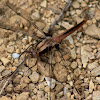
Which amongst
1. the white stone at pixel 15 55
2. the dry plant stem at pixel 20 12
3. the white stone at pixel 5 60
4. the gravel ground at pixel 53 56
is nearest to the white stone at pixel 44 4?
the gravel ground at pixel 53 56

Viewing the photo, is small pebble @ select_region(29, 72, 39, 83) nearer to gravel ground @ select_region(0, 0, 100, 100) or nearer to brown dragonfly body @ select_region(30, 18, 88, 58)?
gravel ground @ select_region(0, 0, 100, 100)

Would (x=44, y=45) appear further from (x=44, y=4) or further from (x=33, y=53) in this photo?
(x=44, y=4)

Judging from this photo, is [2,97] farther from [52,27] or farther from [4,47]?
[52,27]

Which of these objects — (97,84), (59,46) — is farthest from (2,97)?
(97,84)

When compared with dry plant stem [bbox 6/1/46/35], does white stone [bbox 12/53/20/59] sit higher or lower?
lower

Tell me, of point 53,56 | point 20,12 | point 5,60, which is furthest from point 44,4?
point 5,60

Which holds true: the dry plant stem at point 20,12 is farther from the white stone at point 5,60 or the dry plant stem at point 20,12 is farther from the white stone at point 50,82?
the white stone at point 50,82

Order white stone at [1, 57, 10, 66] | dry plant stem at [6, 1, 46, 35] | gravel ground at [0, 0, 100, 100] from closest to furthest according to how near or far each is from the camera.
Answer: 1. gravel ground at [0, 0, 100, 100]
2. white stone at [1, 57, 10, 66]
3. dry plant stem at [6, 1, 46, 35]

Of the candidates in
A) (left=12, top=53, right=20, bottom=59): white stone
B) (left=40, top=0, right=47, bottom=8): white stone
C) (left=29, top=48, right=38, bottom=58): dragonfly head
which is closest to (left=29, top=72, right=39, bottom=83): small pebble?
(left=29, top=48, right=38, bottom=58): dragonfly head

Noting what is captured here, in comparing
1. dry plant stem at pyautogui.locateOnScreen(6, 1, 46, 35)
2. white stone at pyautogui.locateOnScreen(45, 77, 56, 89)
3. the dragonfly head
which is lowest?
white stone at pyautogui.locateOnScreen(45, 77, 56, 89)
